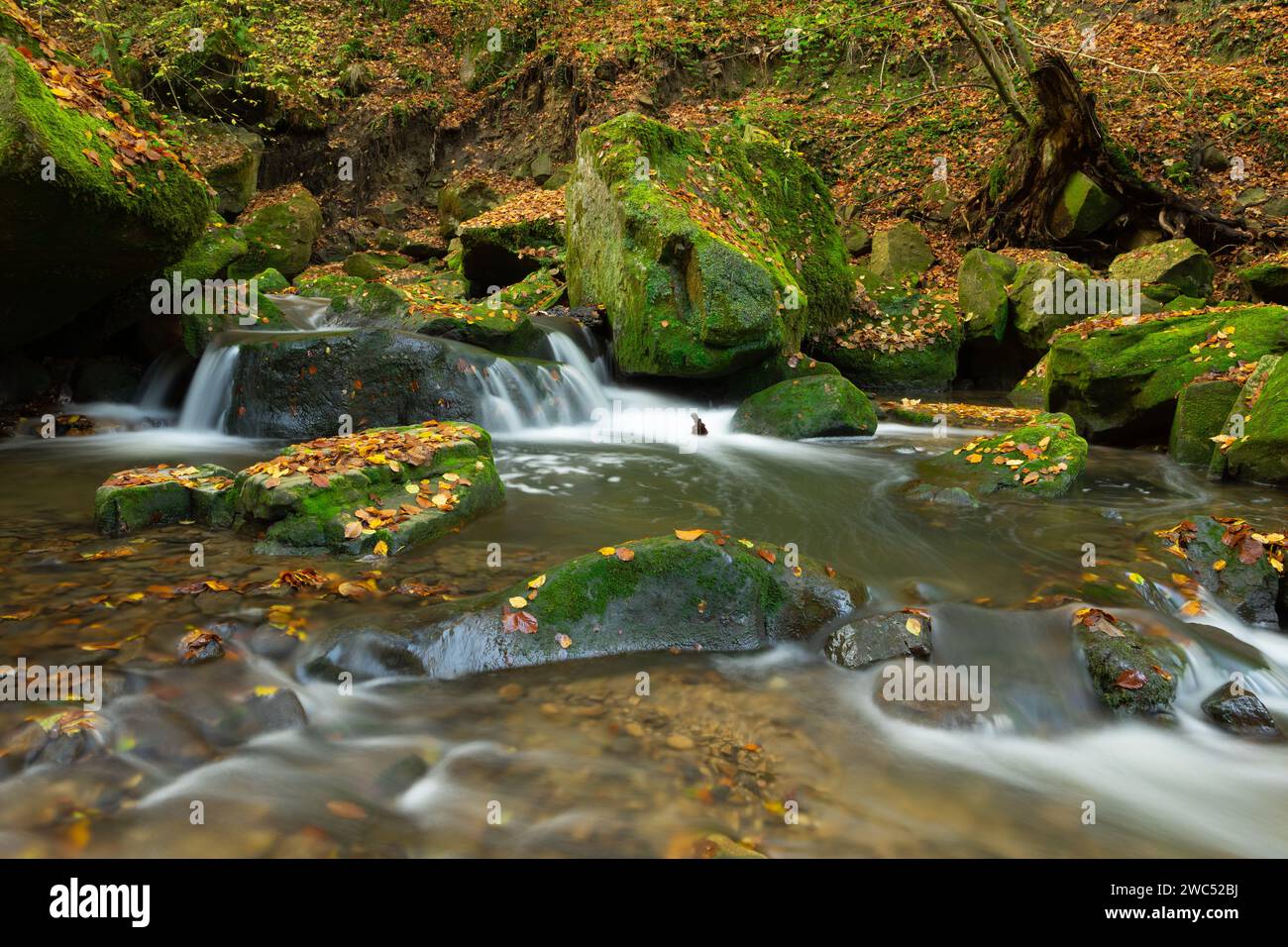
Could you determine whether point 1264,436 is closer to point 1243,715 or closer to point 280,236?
point 1243,715

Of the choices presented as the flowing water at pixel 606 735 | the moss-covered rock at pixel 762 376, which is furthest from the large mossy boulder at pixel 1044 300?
the flowing water at pixel 606 735

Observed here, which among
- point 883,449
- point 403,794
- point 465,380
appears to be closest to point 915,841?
point 403,794

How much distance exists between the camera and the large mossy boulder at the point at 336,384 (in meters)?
8.59

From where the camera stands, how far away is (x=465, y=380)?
9156 mm

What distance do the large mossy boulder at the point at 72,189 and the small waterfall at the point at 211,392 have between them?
133 centimetres

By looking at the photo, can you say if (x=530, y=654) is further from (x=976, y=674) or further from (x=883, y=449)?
(x=883, y=449)

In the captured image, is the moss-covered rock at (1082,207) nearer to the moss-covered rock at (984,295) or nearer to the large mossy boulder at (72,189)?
the moss-covered rock at (984,295)

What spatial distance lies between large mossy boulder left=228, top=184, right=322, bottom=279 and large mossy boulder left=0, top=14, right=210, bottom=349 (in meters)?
10.2

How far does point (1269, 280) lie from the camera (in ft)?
37.5

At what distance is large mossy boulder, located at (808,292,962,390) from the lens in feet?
43.0

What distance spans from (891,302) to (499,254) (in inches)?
323

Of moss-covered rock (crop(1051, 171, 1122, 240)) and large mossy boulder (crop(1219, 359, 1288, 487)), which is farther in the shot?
moss-covered rock (crop(1051, 171, 1122, 240))

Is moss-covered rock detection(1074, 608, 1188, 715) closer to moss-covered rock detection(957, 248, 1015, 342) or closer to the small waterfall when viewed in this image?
the small waterfall

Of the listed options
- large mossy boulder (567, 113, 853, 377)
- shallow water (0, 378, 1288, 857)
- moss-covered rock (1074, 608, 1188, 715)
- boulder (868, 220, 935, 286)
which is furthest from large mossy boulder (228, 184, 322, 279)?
moss-covered rock (1074, 608, 1188, 715)
